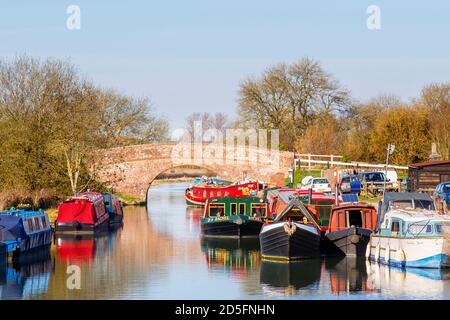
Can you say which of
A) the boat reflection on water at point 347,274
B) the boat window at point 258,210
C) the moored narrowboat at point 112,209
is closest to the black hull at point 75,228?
the moored narrowboat at point 112,209

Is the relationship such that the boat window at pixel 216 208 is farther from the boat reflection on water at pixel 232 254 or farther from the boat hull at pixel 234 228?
the boat reflection on water at pixel 232 254

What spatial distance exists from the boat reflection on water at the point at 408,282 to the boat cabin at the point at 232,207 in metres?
13.9

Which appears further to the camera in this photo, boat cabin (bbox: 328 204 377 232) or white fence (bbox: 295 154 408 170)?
white fence (bbox: 295 154 408 170)

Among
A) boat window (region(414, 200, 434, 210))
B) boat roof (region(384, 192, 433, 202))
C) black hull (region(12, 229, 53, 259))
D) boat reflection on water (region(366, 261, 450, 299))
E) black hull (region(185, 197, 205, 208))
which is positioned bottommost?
boat reflection on water (region(366, 261, 450, 299))

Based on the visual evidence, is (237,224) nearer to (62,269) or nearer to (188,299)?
(62,269)

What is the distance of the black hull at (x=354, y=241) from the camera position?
120 feet

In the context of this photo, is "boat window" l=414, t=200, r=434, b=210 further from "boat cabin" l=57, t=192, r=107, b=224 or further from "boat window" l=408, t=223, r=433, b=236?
"boat cabin" l=57, t=192, r=107, b=224

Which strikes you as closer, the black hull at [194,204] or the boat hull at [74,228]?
the boat hull at [74,228]

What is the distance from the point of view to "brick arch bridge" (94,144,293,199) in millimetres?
71875

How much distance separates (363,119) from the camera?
8688 centimetres

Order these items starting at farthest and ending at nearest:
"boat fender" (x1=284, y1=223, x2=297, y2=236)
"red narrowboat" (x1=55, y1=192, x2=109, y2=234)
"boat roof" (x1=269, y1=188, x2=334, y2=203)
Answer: "red narrowboat" (x1=55, y1=192, x2=109, y2=234) → "boat roof" (x1=269, y1=188, x2=334, y2=203) → "boat fender" (x1=284, y1=223, x2=297, y2=236)

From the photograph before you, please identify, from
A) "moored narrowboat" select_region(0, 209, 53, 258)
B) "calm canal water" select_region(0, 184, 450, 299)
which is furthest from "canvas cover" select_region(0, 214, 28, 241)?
"calm canal water" select_region(0, 184, 450, 299)

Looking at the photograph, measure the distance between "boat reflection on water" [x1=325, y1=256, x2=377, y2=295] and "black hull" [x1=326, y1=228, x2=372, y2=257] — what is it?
24cm
